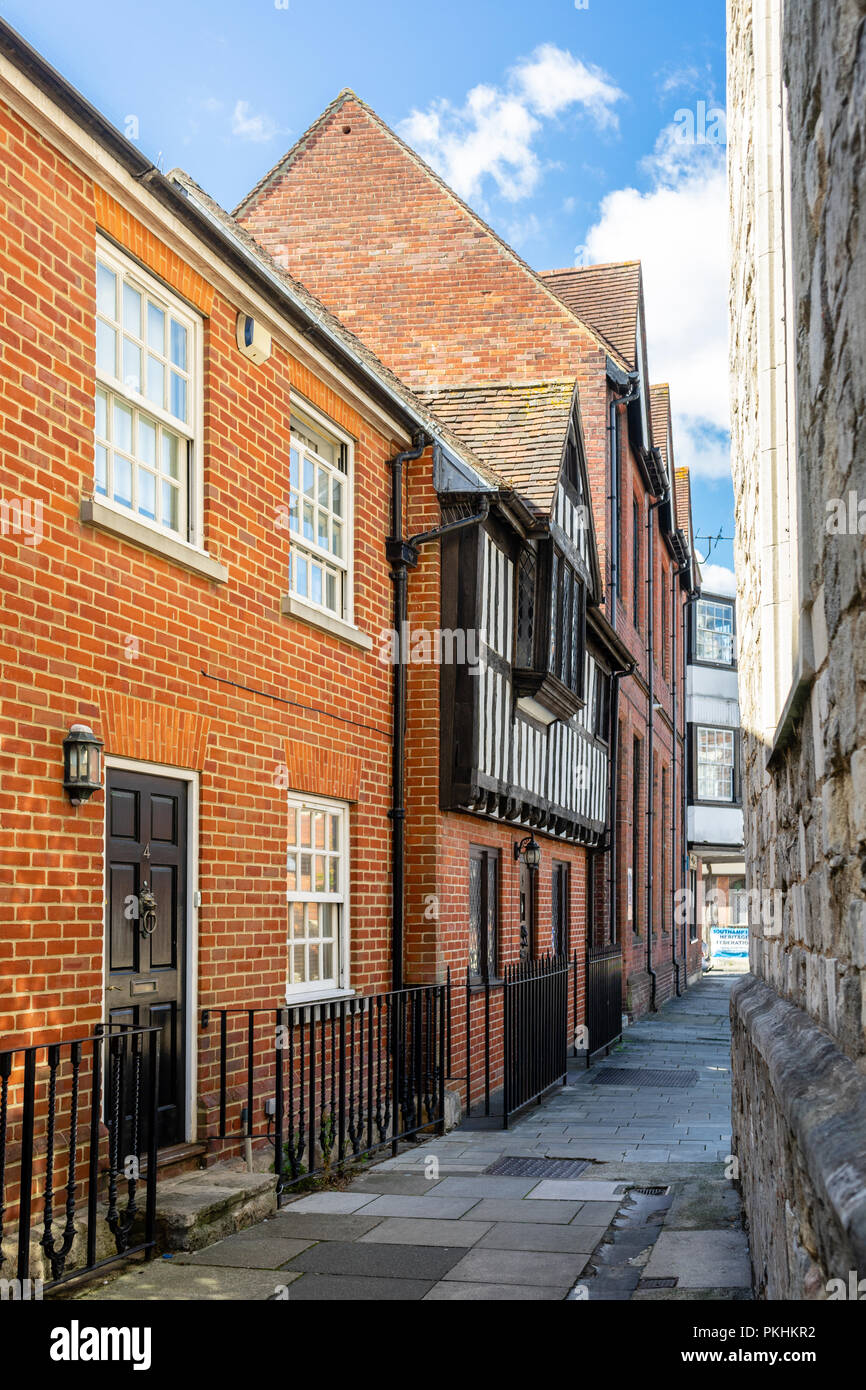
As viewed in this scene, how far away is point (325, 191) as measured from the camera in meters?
18.8

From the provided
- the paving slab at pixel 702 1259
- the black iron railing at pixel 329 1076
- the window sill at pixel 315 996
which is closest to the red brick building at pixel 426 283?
the black iron railing at pixel 329 1076

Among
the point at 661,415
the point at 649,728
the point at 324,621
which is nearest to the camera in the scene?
the point at 324,621

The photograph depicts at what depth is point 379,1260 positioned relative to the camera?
21.2 ft

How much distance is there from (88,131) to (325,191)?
499 inches

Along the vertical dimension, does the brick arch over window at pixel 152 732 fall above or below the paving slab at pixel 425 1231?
above

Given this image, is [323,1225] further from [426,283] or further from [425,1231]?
[426,283]

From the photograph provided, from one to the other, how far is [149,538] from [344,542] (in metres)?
3.46

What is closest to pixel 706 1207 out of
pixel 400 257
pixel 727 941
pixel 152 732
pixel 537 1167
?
pixel 537 1167

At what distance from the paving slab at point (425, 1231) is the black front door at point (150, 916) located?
1315mm

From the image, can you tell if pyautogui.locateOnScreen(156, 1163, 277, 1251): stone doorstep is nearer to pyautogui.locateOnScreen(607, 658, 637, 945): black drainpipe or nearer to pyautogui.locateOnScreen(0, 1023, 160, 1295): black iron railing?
pyautogui.locateOnScreen(0, 1023, 160, 1295): black iron railing

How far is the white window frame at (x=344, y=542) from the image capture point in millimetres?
9680

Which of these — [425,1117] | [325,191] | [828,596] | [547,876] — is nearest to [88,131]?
[828,596]

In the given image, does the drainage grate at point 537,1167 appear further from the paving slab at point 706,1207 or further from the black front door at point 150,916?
the black front door at point 150,916
